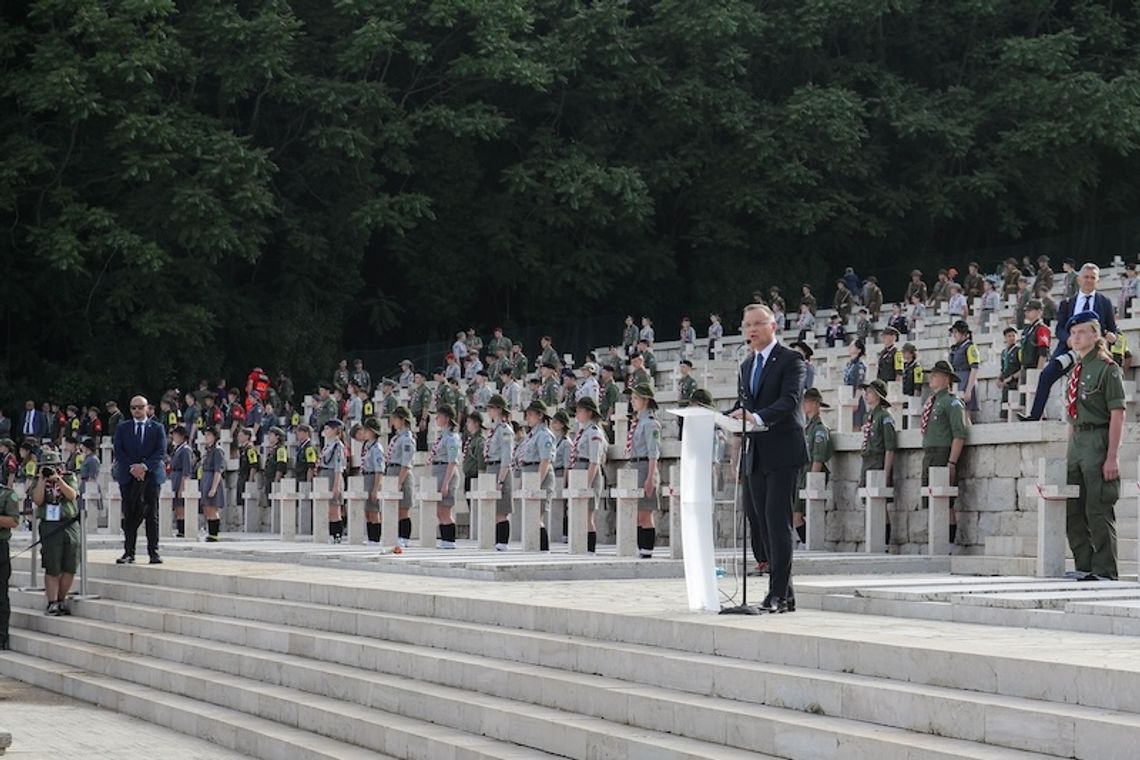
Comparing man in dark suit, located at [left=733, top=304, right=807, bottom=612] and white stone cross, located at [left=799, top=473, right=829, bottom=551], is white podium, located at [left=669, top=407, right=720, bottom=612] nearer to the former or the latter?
man in dark suit, located at [left=733, top=304, right=807, bottom=612]

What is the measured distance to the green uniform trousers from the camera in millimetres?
13039

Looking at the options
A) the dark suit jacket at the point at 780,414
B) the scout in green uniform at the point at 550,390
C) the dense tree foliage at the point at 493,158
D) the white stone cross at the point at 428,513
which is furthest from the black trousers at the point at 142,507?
the dense tree foliage at the point at 493,158

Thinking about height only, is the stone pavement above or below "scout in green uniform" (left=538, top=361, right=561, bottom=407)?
below

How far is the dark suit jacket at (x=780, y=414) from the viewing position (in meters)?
11.5

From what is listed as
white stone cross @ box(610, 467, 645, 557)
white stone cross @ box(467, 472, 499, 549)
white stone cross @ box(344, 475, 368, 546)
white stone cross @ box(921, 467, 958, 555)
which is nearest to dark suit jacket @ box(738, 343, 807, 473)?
white stone cross @ box(610, 467, 645, 557)

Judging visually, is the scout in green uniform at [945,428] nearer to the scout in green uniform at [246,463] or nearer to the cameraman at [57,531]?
the cameraman at [57,531]

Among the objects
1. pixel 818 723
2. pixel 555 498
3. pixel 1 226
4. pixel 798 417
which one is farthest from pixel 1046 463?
pixel 1 226

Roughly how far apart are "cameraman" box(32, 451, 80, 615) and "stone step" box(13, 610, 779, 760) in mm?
1056

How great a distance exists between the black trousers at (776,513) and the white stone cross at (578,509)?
6373 mm

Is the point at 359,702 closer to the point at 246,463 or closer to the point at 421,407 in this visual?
the point at 246,463

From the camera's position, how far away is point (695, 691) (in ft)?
34.1

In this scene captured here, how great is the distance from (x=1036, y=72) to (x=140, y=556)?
35.2m

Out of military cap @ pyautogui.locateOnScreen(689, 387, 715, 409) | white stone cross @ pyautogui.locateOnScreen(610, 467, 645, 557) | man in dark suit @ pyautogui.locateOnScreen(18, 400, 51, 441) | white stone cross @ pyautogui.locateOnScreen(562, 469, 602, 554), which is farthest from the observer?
man in dark suit @ pyautogui.locateOnScreen(18, 400, 51, 441)

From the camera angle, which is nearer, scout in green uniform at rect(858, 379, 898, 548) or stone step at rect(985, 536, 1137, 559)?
stone step at rect(985, 536, 1137, 559)
